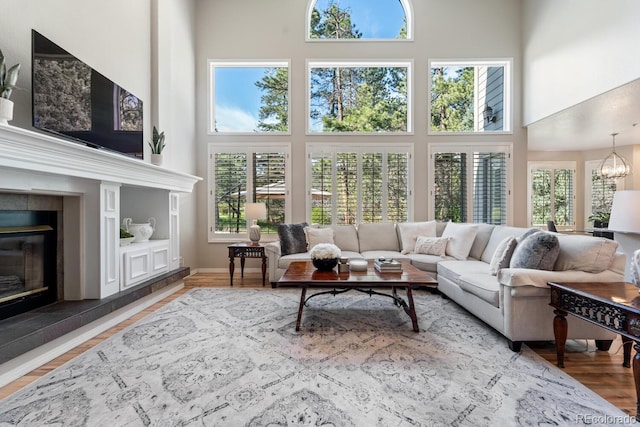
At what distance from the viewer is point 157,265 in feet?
11.7

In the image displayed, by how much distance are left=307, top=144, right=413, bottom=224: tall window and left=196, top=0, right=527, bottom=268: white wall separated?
0.19 metres

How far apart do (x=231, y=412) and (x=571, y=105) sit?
16.9 ft

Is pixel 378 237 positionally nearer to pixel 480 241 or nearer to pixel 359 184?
pixel 359 184

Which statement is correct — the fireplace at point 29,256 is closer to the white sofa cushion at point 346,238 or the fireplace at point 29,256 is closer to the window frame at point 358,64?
the white sofa cushion at point 346,238

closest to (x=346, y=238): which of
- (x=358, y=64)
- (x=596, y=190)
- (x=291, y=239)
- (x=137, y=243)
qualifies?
(x=291, y=239)

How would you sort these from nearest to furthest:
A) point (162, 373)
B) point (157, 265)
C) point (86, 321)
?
point (162, 373) < point (86, 321) < point (157, 265)

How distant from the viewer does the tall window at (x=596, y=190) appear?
7137 millimetres

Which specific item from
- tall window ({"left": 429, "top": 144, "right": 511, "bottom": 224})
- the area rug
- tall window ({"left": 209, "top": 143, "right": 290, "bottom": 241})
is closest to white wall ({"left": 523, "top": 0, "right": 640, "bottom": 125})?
tall window ({"left": 429, "top": 144, "right": 511, "bottom": 224})

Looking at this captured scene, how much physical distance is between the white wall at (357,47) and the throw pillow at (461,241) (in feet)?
3.17

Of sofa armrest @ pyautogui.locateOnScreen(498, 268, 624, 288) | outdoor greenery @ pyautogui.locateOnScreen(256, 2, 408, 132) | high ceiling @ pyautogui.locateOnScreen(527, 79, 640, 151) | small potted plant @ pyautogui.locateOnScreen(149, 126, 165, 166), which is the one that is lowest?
sofa armrest @ pyautogui.locateOnScreen(498, 268, 624, 288)

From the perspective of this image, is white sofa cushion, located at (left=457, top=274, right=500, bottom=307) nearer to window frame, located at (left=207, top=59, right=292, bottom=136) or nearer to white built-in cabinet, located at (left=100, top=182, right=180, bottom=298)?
white built-in cabinet, located at (left=100, top=182, right=180, bottom=298)

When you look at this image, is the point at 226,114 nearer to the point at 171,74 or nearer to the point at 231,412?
the point at 171,74

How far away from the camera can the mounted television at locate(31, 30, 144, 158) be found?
→ 7.30 ft

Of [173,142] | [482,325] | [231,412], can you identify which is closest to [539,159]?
[482,325]
